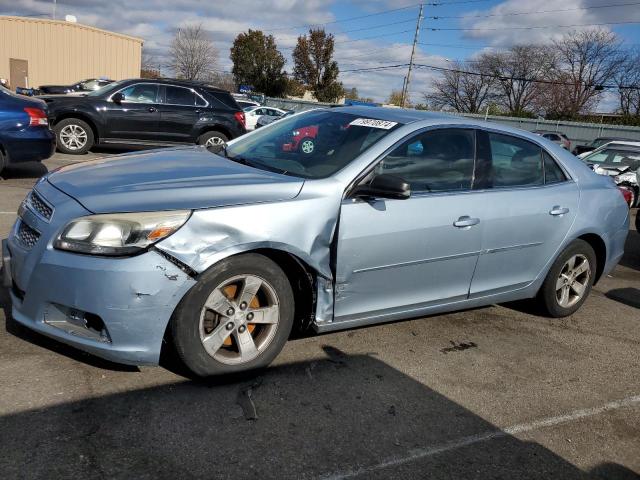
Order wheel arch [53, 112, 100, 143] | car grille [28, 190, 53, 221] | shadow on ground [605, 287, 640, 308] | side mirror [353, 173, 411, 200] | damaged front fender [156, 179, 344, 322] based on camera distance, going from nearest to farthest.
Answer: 1. damaged front fender [156, 179, 344, 322]
2. car grille [28, 190, 53, 221]
3. side mirror [353, 173, 411, 200]
4. shadow on ground [605, 287, 640, 308]
5. wheel arch [53, 112, 100, 143]

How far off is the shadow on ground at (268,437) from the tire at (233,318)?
0.16 meters

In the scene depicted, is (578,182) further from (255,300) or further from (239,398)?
(239,398)

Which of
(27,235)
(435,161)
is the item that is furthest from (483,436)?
(27,235)

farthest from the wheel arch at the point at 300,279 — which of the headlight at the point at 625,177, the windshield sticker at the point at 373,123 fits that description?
the headlight at the point at 625,177

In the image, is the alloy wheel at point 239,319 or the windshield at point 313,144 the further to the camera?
the windshield at point 313,144

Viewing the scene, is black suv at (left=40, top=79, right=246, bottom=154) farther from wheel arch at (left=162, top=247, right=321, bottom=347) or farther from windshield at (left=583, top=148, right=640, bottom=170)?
wheel arch at (left=162, top=247, right=321, bottom=347)

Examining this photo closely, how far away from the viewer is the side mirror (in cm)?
344

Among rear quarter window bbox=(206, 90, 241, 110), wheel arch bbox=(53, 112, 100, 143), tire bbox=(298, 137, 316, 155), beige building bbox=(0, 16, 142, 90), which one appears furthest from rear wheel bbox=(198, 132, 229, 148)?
beige building bbox=(0, 16, 142, 90)

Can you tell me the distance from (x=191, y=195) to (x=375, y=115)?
170 centimetres

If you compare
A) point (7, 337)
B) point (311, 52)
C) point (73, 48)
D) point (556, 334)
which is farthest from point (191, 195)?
point (311, 52)

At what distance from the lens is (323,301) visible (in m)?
3.47

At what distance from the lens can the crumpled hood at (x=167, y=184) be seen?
3.01 m

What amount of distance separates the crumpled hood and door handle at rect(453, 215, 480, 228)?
3.80 ft

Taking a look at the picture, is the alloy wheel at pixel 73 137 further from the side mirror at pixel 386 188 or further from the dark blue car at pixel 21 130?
the side mirror at pixel 386 188
